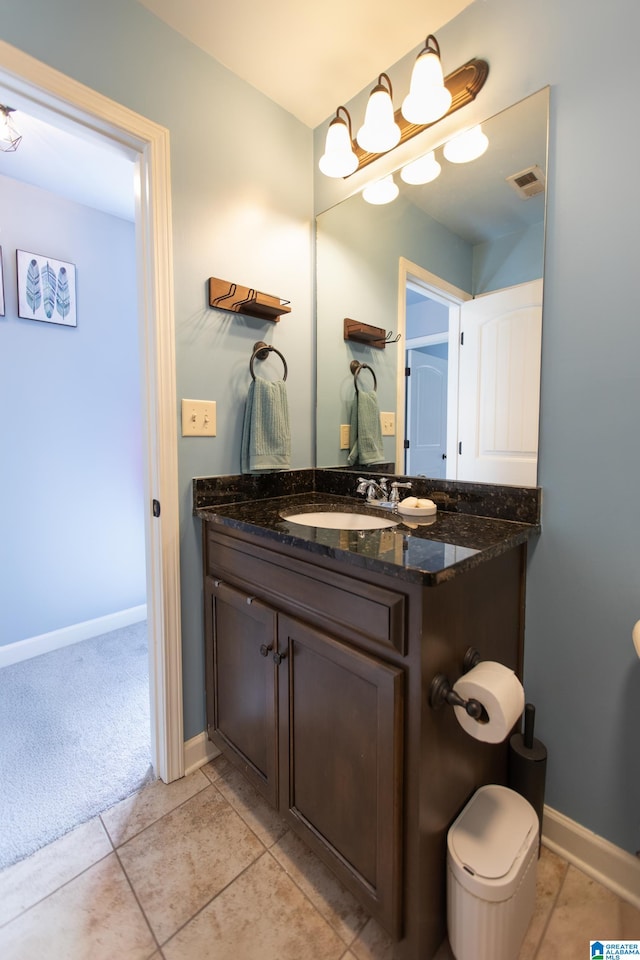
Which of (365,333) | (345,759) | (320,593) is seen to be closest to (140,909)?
(345,759)

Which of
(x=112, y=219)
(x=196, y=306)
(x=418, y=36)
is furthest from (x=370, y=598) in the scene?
(x=112, y=219)

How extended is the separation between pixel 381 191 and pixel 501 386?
0.88m

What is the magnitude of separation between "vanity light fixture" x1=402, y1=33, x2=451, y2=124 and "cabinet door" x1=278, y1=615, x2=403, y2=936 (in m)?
1.48

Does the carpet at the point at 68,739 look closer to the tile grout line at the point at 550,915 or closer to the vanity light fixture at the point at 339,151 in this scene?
the tile grout line at the point at 550,915

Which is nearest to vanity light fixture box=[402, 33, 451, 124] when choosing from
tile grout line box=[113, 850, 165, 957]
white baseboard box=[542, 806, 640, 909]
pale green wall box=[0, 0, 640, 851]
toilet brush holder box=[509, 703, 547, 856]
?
pale green wall box=[0, 0, 640, 851]

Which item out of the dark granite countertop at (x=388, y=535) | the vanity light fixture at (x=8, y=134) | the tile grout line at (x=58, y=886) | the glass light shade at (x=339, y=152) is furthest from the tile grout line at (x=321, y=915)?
the vanity light fixture at (x=8, y=134)

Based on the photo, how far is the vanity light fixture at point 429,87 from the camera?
1121mm

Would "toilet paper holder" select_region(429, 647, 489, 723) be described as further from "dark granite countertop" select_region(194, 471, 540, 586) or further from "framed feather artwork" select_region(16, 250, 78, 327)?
"framed feather artwork" select_region(16, 250, 78, 327)

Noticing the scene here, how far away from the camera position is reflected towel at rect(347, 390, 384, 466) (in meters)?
1.62

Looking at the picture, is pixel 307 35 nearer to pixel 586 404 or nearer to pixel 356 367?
pixel 356 367

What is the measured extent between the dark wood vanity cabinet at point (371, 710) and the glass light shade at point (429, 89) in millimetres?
1275

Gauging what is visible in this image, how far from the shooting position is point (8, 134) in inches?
63.5

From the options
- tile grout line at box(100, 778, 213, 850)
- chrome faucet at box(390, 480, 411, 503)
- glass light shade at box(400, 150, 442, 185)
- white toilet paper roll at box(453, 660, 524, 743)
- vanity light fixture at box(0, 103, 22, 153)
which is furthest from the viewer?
vanity light fixture at box(0, 103, 22, 153)

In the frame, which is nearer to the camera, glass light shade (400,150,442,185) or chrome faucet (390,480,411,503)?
glass light shade (400,150,442,185)
